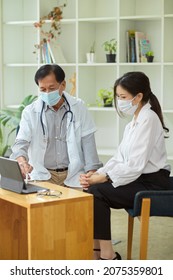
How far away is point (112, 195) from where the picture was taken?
3.75 meters

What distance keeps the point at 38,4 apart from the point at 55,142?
2306 millimetres

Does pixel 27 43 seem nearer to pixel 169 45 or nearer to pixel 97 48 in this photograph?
pixel 97 48

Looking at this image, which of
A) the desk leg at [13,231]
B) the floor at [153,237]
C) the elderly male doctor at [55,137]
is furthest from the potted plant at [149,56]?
the desk leg at [13,231]

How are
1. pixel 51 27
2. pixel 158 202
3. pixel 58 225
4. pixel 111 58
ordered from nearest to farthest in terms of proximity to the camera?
pixel 58 225 < pixel 158 202 < pixel 111 58 < pixel 51 27

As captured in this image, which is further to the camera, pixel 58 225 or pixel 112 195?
pixel 112 195

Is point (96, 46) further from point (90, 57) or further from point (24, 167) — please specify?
point (24, 167)

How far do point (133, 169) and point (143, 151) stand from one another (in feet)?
0.42

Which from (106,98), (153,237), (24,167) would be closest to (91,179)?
(24,167)

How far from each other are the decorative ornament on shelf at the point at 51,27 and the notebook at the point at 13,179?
273 centimetres

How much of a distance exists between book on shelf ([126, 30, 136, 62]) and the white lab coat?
174 centimetres

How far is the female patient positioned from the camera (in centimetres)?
372

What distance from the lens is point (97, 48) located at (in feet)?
20.2
